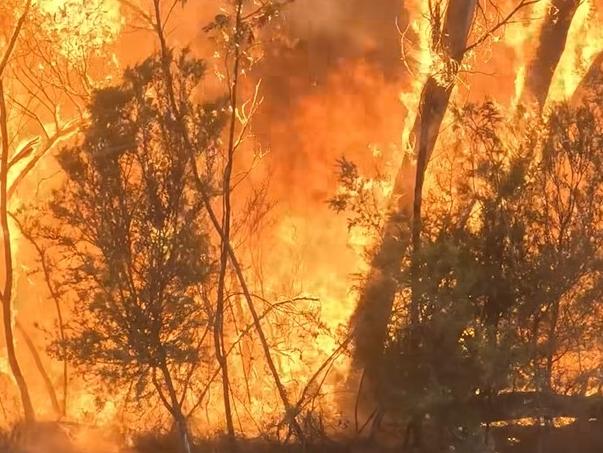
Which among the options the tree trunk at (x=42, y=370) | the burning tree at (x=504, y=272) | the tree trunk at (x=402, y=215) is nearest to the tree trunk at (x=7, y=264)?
the tree trunk at (x=42, y=370)

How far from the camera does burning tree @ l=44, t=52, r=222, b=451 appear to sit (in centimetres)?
897

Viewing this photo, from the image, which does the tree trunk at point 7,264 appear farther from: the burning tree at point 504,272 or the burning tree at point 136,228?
the burning tree at point 504,272

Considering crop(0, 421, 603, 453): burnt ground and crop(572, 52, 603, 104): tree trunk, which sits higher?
crop(572, 52, 603, 104): tree trunk

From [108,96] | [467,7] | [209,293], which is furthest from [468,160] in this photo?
[108,96]

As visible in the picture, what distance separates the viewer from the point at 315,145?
62.7 ft

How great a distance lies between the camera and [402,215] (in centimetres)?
1081

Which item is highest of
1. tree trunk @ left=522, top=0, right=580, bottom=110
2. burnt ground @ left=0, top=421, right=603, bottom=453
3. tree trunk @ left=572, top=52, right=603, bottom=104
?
tree trunk @ left=522, top=0, right=580, bottom=110

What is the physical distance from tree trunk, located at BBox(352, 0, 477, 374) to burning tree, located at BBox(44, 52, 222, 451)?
224cm

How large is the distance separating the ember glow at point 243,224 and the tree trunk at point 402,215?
2 centimetres

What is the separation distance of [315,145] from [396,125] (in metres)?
1.77

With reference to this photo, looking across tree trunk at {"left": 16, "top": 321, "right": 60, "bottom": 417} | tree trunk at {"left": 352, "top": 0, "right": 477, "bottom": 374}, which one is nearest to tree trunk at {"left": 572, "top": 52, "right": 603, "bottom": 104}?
tree trunk at {"left": 352, "top": 0, "right": 477, "bottom": 374}

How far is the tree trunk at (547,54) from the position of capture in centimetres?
1379

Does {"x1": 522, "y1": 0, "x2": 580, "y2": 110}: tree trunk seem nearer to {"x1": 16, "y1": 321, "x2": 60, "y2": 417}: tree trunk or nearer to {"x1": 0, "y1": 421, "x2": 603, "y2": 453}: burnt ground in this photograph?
{"x1": 0, "y1": 421, "x2": 603, "y2": 453}: burnt ground

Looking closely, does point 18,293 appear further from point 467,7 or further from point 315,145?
point 467,7
